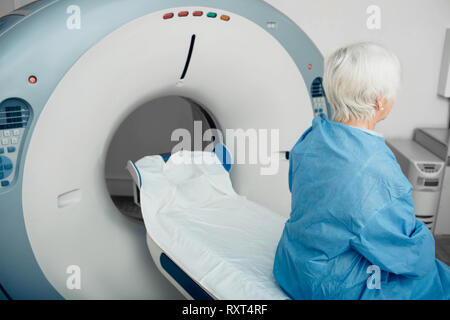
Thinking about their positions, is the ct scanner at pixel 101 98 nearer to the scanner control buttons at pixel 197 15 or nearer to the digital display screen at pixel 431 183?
the scanner control buttons at pixel 197 15

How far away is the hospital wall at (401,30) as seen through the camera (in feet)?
7.48

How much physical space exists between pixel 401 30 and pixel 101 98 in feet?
5.56

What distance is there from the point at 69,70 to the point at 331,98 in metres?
0.71

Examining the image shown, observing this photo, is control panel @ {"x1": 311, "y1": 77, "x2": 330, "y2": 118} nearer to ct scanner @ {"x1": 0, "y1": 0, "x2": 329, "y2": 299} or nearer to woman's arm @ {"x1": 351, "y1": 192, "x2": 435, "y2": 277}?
ct scanner @ {"x1": 0, "y1": 0, "x2": 329, "y2": 299}

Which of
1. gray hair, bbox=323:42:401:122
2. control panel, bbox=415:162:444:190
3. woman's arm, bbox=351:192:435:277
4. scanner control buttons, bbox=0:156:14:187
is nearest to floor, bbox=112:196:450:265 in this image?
control panel, bbox=415:162:444:190

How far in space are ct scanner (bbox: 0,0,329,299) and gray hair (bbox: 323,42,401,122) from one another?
1.97 ft

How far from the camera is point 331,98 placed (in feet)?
3.27

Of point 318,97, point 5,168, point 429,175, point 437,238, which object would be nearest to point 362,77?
point 318,97

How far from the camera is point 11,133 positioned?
3.91 feet

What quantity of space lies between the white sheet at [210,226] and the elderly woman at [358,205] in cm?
19
